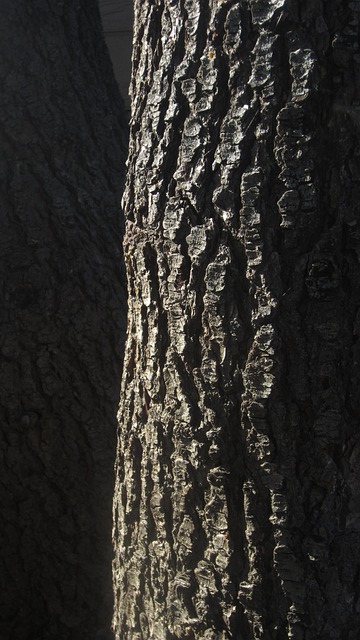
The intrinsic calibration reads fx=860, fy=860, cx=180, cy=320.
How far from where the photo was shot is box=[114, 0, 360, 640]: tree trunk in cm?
154

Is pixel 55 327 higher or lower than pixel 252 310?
higher

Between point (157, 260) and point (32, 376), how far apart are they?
1063mm

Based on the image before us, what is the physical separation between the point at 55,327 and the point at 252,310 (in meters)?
1.19

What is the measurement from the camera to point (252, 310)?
1.59 meters

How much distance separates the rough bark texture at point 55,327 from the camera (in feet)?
8.76

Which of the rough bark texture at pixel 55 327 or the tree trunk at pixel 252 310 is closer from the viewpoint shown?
the tree trunk at pixel 252 310

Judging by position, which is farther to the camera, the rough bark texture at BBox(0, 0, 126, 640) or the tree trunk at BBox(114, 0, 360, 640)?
the rough bark texture at BBox(0, 0, 126, 640)

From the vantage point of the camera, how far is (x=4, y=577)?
9.27 feet

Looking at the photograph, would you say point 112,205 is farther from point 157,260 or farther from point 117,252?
point 157,260

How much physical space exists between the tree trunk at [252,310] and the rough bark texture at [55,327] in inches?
37.0

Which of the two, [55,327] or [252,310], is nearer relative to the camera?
[252,310]

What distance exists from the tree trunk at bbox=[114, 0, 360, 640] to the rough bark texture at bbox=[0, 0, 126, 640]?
94 cm

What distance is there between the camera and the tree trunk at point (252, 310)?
1537mm

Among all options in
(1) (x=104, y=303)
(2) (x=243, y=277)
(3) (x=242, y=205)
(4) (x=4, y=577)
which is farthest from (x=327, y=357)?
(4) (x=4, y=577)
